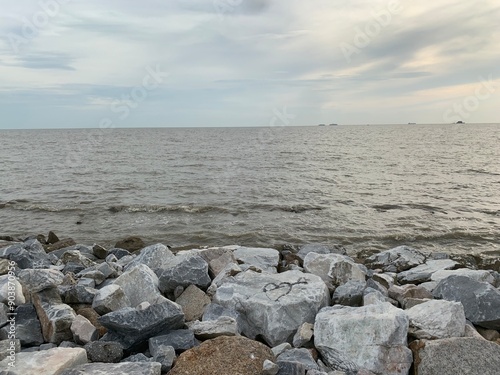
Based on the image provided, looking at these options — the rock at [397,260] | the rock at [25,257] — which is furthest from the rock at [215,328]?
the rock at [397,260]

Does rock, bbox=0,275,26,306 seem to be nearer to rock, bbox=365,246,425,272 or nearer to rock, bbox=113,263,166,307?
rock, bbox=113,263,166,307

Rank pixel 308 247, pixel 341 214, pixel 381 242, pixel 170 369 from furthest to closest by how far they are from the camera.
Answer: pixel 341 214 < pixel 381 242 < pixel 308 247 < pixel 170 369

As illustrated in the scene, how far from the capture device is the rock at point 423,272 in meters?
8.55

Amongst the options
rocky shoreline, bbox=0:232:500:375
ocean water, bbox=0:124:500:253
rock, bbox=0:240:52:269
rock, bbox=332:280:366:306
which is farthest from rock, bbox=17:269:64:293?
ocean water, bbox=0:124:500:253

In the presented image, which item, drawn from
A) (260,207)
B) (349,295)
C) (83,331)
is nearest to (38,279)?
(83,331)

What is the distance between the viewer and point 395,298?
21.1ft

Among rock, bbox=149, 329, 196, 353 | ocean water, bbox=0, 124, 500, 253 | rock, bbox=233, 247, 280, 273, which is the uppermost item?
rock, bbox=149, 329, 196, 353

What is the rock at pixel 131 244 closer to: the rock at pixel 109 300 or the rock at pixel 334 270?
the rock at pixel 334 270

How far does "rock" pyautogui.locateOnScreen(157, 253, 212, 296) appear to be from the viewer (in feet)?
19.5

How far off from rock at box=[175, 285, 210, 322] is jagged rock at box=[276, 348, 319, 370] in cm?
159

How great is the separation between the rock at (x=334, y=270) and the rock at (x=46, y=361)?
3844 mm

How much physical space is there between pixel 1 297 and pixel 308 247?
7.21 m

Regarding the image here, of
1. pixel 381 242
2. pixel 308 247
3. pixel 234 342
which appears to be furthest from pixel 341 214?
pixel 234 342

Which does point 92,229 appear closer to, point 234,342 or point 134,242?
point 134,242
